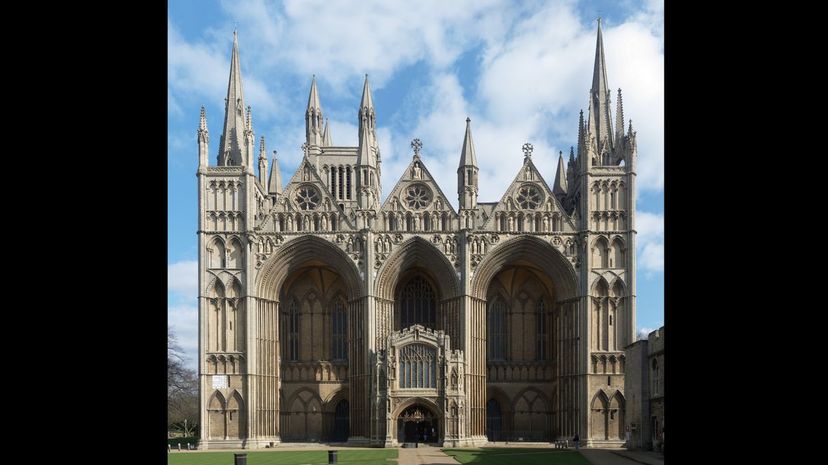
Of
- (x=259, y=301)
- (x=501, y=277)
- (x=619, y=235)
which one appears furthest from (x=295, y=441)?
(x=619, y=235)

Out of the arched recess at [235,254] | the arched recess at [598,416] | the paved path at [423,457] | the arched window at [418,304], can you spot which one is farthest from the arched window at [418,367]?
the arched recess at [235,254]

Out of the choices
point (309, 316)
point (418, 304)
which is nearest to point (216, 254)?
point (309, 316)

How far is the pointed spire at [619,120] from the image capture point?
50625 millimetres

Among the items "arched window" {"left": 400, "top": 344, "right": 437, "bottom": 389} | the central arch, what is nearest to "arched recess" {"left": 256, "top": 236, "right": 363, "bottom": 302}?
"arched window" {"left": 400, "top": 344, "right": 437, "bottom": 389}

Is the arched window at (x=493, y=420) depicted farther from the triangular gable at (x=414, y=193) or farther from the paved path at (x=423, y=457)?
the triangular gable at (x=414, y=193)

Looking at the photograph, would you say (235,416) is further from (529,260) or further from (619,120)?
(619,120)

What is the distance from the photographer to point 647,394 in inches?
1463

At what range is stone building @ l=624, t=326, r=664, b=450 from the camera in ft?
116

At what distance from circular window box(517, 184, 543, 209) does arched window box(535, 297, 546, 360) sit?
7391mm

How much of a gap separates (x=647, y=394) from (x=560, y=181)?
2403cm
